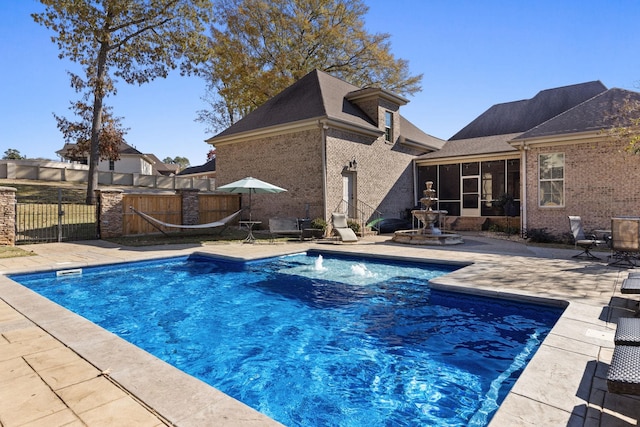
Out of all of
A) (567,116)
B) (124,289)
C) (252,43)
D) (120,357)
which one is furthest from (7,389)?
(252,43)

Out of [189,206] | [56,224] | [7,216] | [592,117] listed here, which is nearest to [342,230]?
[189,206]

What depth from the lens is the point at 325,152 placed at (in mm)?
14047

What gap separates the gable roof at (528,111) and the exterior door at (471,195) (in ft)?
13.2

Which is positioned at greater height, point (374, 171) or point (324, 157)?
point (324, 157)

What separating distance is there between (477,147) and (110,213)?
1649cm

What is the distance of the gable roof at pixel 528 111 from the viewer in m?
A: 17.5

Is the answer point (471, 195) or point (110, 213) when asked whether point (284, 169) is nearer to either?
point (110, 213)

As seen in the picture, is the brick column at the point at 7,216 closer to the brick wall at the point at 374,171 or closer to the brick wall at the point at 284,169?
the brick wall at the point at 284,169

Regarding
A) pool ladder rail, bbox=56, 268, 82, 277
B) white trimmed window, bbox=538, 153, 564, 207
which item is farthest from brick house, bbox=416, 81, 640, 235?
pool ladder rail, bbox=56, 268, 82, 277

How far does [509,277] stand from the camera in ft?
21.0

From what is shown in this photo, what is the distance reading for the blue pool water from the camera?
317 centimetres

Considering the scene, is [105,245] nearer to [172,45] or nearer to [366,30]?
[172,45]

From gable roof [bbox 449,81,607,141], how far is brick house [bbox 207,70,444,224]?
15.0 ft

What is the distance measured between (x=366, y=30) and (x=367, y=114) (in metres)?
10.7
